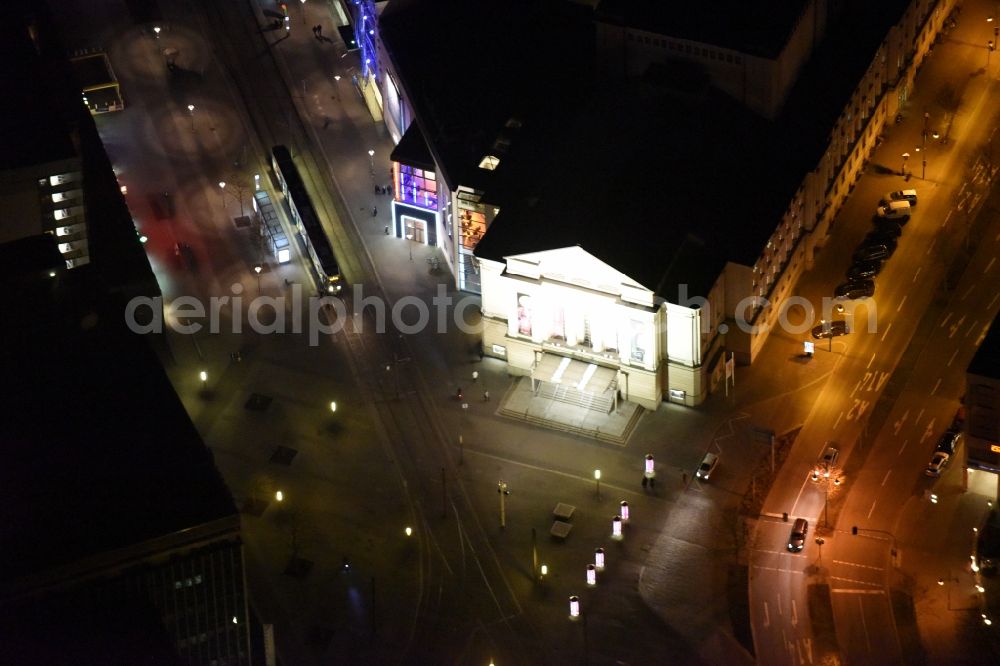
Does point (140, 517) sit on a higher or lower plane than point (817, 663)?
higher

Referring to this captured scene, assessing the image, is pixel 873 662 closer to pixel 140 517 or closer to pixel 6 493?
pixel 140 517

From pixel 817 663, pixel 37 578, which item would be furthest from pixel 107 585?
pixel 817 663

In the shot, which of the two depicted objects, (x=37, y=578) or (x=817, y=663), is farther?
(x=817, y=663)

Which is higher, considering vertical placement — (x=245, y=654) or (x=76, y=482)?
(x=76, y=482)

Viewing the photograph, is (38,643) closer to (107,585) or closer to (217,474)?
(107,585)

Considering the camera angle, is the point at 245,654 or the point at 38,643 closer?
the point at 38,643

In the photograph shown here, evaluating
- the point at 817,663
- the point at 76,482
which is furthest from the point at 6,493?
the point at 817,663

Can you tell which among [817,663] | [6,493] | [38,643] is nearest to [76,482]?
[6,493]
